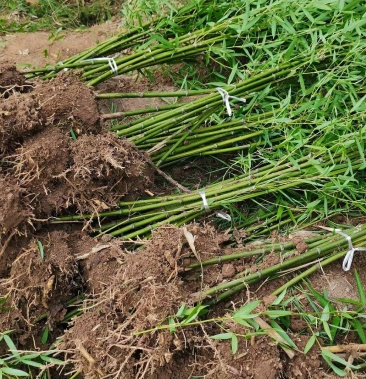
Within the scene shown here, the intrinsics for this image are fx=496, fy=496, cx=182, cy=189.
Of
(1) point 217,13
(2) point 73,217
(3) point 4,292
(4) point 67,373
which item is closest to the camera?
(4) point 67,373

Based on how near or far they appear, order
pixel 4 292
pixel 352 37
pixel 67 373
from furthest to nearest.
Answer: pixel 352 37, pixel 4 292, pixel 67 373

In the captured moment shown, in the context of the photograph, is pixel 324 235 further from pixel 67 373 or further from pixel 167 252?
pixel 67 373

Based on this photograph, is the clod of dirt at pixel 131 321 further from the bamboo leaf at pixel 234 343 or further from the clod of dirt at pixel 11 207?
the clod of dirt at pixel 11 207

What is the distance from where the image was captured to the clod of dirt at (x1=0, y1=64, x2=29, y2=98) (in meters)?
2.09

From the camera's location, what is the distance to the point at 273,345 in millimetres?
1578

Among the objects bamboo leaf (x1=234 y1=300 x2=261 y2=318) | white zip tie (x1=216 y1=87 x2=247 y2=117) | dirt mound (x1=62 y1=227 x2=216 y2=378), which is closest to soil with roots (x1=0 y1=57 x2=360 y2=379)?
dirt mound (x1=62 y1=227 x2=216 y2=378)

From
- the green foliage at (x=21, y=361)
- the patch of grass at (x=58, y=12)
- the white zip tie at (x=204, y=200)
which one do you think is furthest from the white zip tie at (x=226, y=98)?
the patch of grass at (x=58, y=12)

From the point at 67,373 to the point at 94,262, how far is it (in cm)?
40

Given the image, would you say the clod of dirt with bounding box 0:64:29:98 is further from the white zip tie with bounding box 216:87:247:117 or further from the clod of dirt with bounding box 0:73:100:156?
the white zip tie with bounding box 216:87:247:117

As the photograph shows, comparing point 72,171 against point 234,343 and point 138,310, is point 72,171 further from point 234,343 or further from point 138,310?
point 234,343

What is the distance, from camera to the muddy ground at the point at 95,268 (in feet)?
5.28

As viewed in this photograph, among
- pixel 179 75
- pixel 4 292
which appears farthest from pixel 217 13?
pixel 4 292

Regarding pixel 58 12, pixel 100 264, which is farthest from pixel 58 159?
pixel 58 12

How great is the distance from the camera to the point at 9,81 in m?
2.12
